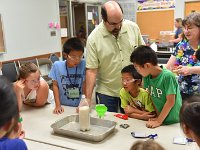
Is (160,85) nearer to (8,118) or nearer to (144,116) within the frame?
(144,116)

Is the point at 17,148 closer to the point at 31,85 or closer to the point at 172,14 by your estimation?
the point at 31,85

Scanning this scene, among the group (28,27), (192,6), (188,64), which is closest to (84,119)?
(188,64)

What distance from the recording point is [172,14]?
7500 millimetres

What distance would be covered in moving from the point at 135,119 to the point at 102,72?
2.04ft

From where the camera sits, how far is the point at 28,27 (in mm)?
5066

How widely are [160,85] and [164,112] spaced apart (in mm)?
190

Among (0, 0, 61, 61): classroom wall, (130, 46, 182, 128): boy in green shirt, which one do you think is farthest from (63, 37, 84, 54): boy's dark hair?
(0, 0, 61, 61): classroom wall

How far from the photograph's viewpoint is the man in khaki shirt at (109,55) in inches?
Result: 86.0

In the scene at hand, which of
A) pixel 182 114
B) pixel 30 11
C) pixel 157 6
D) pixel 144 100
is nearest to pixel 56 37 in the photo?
pixel 30 11

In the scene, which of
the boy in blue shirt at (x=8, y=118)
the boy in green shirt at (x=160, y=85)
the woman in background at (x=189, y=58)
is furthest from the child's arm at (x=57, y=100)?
the boy in blue shirt at (x=8, y=118)

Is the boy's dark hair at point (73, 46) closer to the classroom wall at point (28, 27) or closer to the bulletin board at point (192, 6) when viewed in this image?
the classroom wall at point (28, 27)

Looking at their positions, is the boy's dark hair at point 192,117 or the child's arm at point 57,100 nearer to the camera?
the boy's dark hair at point 192,117

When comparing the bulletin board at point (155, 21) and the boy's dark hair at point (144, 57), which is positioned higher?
the bulletin board at point (155, 21)

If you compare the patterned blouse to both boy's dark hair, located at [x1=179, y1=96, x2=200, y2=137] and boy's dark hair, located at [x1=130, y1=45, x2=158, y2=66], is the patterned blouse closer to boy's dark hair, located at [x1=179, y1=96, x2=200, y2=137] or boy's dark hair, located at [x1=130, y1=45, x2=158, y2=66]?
boy's dark hair, located at [x1=130, y1=45, x2=158, y2=66]
